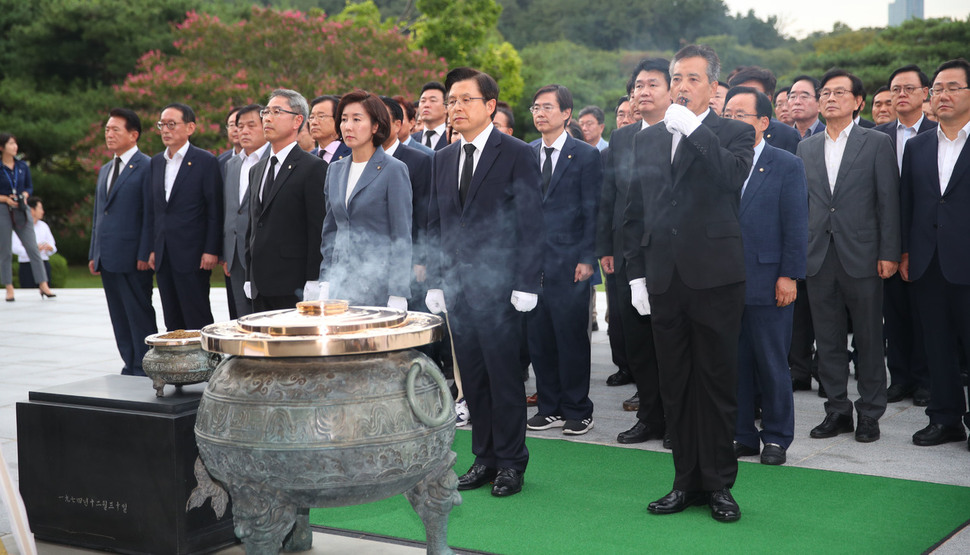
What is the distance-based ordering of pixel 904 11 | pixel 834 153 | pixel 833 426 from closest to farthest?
pixel 833 426 < pixel 834 153 < pixel 904 11

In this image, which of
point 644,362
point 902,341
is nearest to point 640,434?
point 644,362

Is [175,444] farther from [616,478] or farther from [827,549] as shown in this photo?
[827,549]

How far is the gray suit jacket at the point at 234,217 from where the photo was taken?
18.9 ft

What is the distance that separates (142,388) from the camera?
3.64m

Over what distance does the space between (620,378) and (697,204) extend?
10.1ft

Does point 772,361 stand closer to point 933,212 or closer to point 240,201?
point 933,212

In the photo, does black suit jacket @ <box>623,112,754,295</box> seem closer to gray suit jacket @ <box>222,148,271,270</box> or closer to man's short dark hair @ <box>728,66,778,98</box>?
man's short dark hair @ <box>728,66,778,98</box>

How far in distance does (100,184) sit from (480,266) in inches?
148

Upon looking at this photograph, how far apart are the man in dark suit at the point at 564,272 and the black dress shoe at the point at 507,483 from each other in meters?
1.06

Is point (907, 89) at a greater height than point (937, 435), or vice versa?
point (907, 89)

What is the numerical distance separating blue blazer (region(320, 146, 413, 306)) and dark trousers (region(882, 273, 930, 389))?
3.22 metres

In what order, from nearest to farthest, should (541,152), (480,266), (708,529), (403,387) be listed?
(403,387)
(708,529)
(480,266)
(541,152)

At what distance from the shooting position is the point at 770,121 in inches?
207

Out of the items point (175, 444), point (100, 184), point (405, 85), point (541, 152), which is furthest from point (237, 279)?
point (405, 85)
